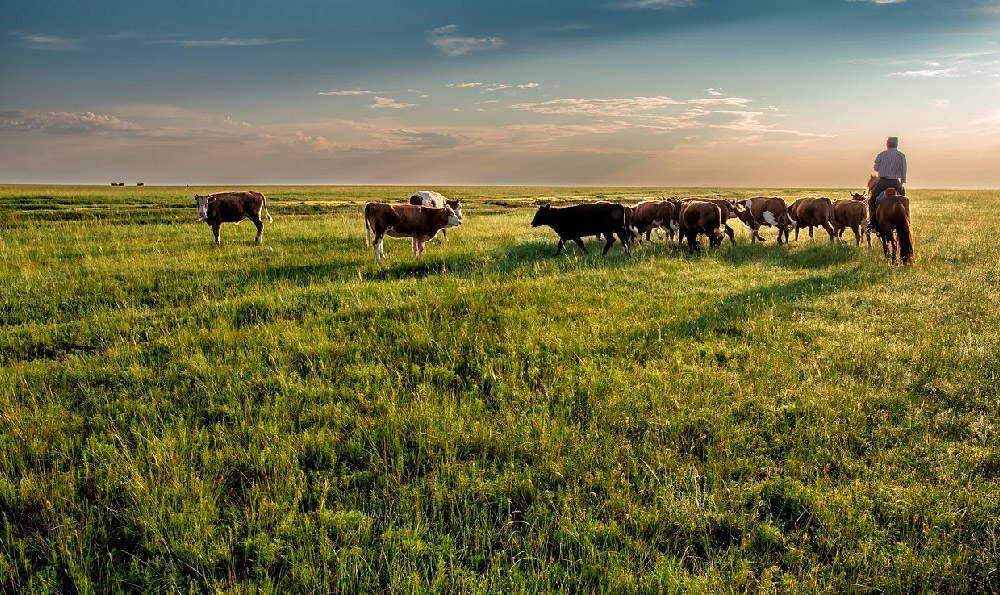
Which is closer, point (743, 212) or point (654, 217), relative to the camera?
point (654, 217)

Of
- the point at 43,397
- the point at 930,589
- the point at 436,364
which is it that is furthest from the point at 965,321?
the point at 43,397

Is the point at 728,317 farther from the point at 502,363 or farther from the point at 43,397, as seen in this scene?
the point at 43,397

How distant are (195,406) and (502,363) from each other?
3516 millimetres

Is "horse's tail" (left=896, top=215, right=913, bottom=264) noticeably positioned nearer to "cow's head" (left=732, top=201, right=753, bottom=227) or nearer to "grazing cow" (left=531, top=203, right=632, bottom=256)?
"cow's head" (left=732, top=201, right=753, bottom=227)

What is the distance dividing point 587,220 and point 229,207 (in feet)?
41.9

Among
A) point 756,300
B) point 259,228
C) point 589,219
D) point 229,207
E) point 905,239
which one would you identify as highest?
point 229,207

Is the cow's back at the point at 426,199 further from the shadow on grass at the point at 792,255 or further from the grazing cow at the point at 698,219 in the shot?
the shadow on grass at the point at 792,255

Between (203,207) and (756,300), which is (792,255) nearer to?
(756,300)

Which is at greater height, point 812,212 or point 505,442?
point 812,212

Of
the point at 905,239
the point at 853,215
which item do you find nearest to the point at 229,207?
the point at 905,239

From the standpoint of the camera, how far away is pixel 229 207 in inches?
727

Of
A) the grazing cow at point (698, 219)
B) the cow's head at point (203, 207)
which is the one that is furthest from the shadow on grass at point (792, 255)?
the cow's head at point (203, 207)

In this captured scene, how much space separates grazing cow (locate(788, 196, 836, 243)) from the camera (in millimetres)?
17844

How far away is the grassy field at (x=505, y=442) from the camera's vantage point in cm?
328
